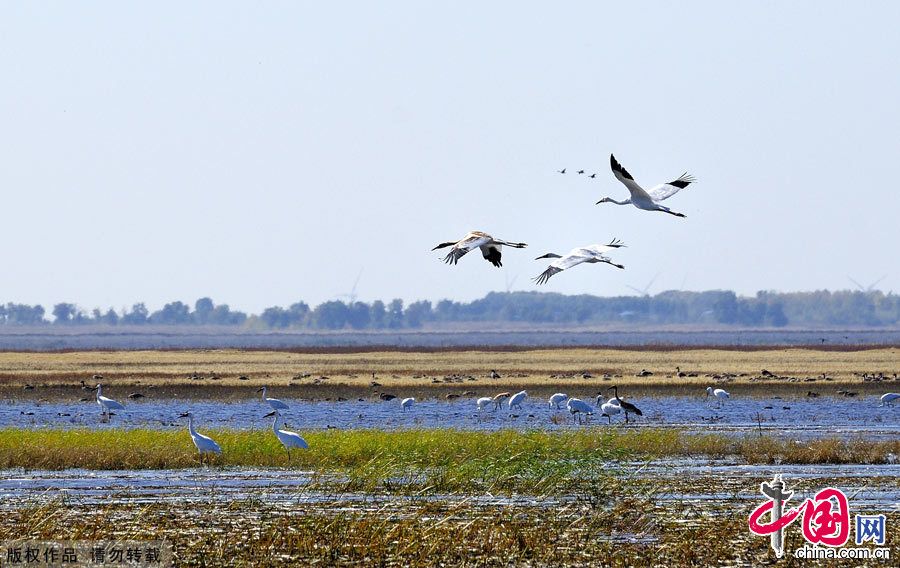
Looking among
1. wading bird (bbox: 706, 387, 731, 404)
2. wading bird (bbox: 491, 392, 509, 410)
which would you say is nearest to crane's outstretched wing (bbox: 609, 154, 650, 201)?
wading bird (bbox: 491, 392, 509, 410)

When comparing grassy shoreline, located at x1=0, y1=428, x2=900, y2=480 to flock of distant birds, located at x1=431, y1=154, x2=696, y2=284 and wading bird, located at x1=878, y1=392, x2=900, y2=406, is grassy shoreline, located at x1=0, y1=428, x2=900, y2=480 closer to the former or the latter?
flock of distant birds, located at x1=431, y1=154, x2=696, y2=284

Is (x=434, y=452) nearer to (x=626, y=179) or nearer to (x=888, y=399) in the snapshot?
(x=626, y=179)

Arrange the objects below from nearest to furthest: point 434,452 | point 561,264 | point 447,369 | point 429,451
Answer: point 561,264 → point 434,452 → point 429,451 → point 447,369

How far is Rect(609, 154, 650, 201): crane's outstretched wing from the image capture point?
61.0 feet

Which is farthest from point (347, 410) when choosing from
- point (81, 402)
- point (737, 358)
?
point (737, 358)

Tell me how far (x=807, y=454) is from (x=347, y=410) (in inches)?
719

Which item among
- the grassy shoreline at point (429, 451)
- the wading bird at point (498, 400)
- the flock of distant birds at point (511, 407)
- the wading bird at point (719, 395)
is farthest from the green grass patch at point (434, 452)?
the wading bird at point (719, 395)

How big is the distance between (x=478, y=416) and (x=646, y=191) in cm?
1957

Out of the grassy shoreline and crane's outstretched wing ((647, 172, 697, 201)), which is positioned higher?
crane's outstretched wing ((647, 172, 697, 201))

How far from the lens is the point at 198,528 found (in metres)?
17.1

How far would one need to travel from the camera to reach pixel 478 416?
125 ft

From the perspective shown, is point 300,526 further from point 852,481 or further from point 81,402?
point 81,402

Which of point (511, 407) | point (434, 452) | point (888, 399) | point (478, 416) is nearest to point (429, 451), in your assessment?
point (434, 452)

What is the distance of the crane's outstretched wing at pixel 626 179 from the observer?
1859 cm
